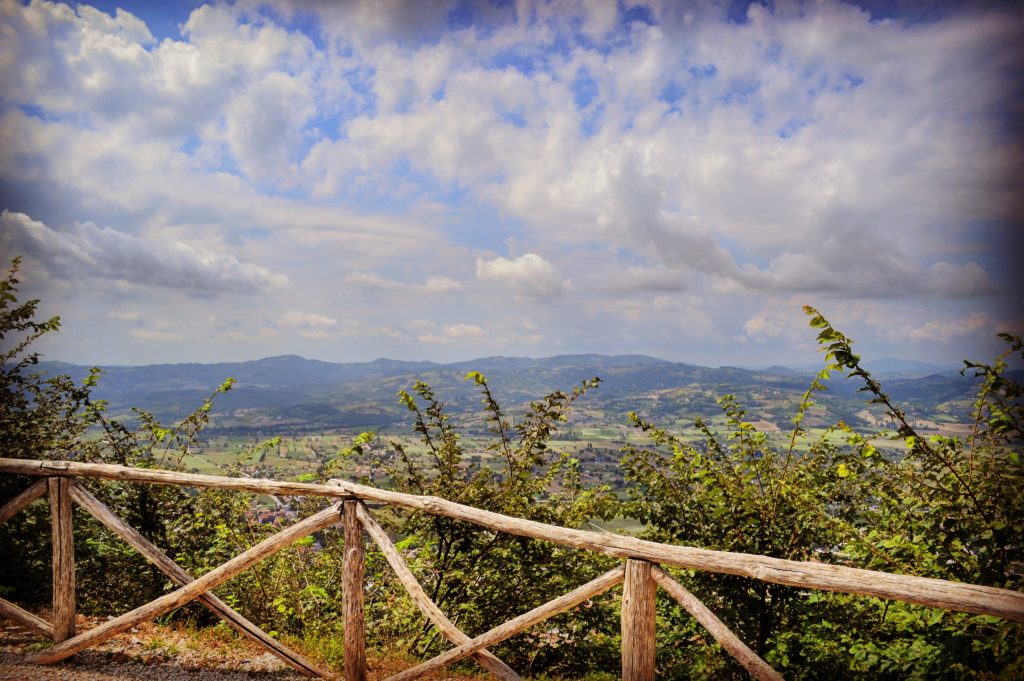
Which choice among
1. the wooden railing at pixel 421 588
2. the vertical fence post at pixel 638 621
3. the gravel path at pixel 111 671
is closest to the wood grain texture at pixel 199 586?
the wooden railing at pixel 421 588

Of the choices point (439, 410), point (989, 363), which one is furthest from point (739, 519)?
point (439, 410)

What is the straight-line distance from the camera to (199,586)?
446cm

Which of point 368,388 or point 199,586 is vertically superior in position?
point 199,586

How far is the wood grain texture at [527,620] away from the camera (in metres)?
3.52

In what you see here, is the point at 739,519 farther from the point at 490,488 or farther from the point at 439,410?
the point at 439,410

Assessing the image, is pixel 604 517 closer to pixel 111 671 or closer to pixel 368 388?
pixel 111 671

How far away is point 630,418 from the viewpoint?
6016 mm

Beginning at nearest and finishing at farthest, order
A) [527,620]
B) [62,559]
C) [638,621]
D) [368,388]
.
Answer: [638,621] → [527,620] → [62,559] → [368,388]

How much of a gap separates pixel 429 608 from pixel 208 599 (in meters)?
2.02

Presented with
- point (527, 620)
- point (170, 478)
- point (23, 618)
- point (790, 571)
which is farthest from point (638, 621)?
point (23, 618)

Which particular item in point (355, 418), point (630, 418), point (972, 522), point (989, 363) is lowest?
point (355, 418)

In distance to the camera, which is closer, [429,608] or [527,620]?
[527,620]

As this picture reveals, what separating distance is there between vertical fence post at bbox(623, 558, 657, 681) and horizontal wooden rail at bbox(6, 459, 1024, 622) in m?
0.14

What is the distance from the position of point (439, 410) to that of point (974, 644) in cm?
469
